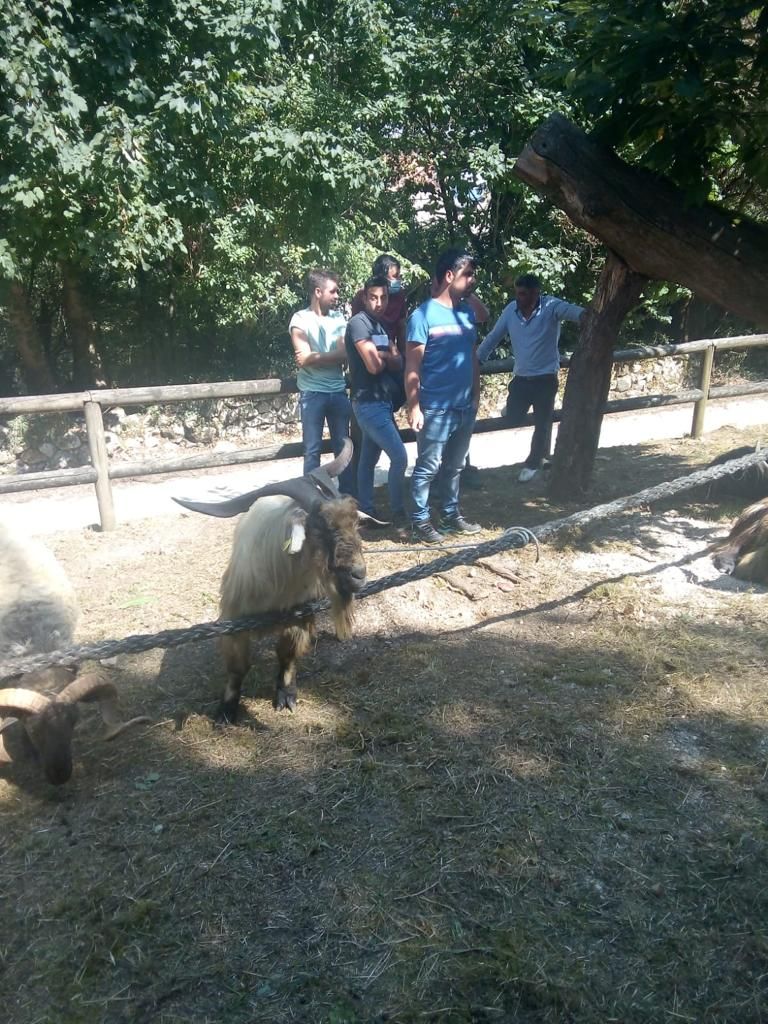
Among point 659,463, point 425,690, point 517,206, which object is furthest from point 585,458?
point 517,206

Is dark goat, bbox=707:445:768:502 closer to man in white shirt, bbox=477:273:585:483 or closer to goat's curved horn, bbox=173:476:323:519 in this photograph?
man in white shirt, bbox=477:273:585:483

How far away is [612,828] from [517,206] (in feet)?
37.6

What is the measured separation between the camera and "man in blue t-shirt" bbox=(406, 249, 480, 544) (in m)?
5.91

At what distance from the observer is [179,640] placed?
345cm

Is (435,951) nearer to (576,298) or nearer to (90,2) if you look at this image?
(90,2)

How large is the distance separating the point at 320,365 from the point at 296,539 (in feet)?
10.5

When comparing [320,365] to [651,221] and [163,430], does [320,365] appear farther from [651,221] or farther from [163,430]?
[163,430]

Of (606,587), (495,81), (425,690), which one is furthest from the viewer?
(495,81)

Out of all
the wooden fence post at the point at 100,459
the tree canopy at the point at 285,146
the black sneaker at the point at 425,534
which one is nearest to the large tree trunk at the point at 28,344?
the tree canopy at the point at 285,146

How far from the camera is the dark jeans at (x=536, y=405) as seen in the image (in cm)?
773

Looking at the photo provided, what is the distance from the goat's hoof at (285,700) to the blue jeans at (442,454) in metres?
2.44

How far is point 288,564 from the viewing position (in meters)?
3.94

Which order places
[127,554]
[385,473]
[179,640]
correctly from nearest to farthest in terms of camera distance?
[179,640]
[127,554]
[385,473]

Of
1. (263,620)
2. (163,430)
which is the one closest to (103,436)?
(263,620)
